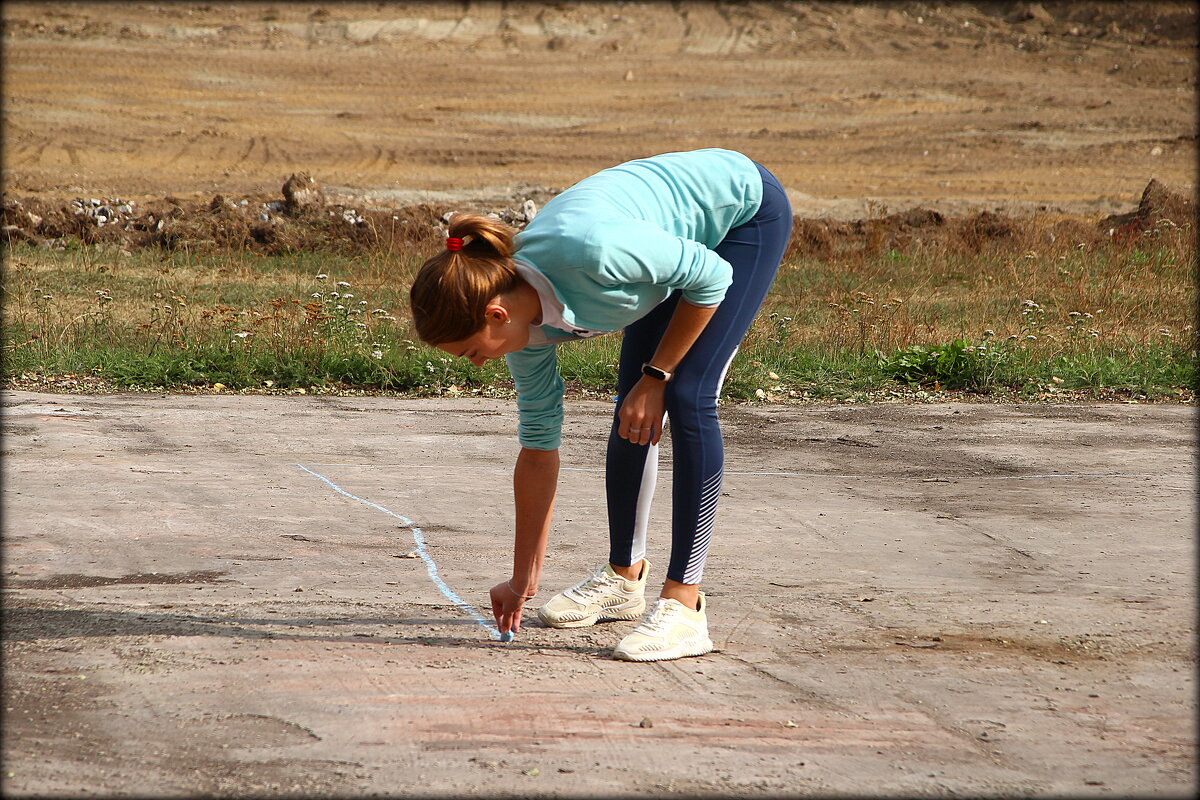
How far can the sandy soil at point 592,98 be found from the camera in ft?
55.2

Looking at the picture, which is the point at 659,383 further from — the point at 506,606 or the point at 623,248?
the point at 506,606

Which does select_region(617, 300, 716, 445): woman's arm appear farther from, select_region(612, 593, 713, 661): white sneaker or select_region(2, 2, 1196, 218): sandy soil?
select_region(2, 2, 1196, 218): sandy soil

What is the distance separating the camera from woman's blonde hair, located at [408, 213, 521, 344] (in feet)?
8.03

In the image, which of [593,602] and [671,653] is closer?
[671,653]

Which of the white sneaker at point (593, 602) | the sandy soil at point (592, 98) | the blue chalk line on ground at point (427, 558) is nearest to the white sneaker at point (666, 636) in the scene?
the white sneaker at point (593, 602)

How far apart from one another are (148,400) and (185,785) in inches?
163

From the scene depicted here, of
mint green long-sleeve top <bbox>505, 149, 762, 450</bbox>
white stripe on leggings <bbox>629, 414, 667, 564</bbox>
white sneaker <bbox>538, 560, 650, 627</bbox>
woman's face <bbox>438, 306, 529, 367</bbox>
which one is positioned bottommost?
white sneaker <bbox>538, 560, 650, 627</bbox>

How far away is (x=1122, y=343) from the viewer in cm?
761

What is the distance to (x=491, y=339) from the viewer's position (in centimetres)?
253

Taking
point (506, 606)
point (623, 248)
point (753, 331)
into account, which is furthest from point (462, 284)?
point (753, 331)

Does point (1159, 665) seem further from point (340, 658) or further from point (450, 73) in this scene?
point (450, 73)

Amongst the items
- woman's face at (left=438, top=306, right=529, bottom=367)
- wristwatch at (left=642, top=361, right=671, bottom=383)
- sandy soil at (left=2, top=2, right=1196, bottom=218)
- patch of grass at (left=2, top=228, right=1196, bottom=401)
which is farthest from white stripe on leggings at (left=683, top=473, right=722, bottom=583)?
sandy soil at (left=2, top=2, right=1196, bottom=218)

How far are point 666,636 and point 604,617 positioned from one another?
37cm

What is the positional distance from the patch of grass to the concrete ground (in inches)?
47.0
